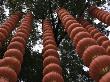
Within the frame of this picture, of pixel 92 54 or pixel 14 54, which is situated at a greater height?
pixel 14 54

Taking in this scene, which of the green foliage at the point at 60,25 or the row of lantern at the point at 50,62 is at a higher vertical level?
the green foliage at the point at 60,25

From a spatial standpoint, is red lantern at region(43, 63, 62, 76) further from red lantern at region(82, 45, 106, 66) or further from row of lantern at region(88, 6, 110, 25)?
row of lantern at region(88, 6, 110, 25)

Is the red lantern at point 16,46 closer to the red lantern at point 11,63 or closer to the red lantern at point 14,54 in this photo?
the red lantern at point 14,54

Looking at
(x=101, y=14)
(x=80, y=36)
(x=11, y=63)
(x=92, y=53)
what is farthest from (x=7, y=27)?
(x=92, y=53)

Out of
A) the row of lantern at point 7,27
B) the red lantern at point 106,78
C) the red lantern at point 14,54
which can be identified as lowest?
the red lantern at point 106,78

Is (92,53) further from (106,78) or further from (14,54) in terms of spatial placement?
(14,54)

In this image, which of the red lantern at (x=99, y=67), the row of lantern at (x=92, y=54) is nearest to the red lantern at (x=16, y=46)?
the row of lantern at (x=92, y=54)

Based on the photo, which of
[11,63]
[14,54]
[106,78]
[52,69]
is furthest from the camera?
[14,54]

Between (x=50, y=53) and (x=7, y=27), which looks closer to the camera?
(x=50, y=53)

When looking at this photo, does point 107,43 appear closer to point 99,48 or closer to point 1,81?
point 99,48

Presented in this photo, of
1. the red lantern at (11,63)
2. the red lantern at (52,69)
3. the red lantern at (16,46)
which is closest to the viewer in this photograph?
the red lantern at (11,63)

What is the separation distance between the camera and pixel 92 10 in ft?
39.4

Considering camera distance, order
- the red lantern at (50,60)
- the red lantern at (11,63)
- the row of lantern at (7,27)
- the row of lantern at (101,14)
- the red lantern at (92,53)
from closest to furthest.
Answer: the red lantern at (92,53) < the red lantern at (11,63) < the red lantern at (50,60) < the row of lantern at (7,27) < the row of lantern at (101,14)

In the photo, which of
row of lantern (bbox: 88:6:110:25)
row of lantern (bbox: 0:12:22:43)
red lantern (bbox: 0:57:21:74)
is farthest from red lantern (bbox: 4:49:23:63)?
row of lantern (bbox: 88:6:110:25)
